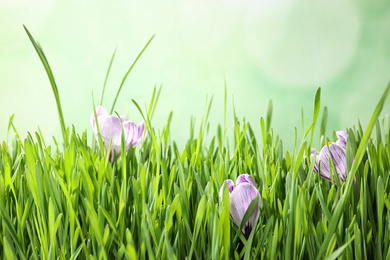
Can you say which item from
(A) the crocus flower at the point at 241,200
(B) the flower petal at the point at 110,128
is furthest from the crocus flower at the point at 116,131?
(A) the crocus flower at the point at 241,200

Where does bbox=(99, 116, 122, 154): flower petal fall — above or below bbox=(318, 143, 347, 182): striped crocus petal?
above

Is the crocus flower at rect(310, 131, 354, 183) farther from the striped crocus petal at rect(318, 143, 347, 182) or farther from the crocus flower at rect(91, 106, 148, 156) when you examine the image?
the crocus flower at rect(91, 106, 148, 156)

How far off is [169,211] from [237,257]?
54 mm

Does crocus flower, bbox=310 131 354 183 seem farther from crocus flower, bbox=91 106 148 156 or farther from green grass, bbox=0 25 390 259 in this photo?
crocus flower, bbox=91 106 148 156

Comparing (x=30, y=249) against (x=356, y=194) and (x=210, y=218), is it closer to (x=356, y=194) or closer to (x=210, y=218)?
(x=210, y=218)

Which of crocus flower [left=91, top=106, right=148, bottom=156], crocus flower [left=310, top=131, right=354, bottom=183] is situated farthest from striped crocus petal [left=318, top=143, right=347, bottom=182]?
crocus flower [left=91, top=106, right=148, bottom=156]

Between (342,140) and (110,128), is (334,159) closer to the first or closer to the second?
(342,140)

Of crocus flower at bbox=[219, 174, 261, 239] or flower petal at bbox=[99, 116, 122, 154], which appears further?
flower petal at bbox=[99, 116, 122, 154]

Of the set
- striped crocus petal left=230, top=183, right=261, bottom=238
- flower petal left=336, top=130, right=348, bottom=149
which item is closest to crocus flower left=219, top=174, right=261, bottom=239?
striped crocus petal left=230, top=183, right=261, bottom=238

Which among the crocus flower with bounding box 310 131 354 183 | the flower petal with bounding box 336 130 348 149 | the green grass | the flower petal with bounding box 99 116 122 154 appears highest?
the flower petal with bounding box 99 116 122 154

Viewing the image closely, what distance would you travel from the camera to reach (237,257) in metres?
Answer: 0.26

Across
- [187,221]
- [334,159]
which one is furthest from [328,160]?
[187,221]

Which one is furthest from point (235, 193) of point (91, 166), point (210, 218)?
point (91, 166)

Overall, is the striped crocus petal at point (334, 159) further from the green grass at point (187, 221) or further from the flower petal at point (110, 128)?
the flower petal at point (110, 128)
